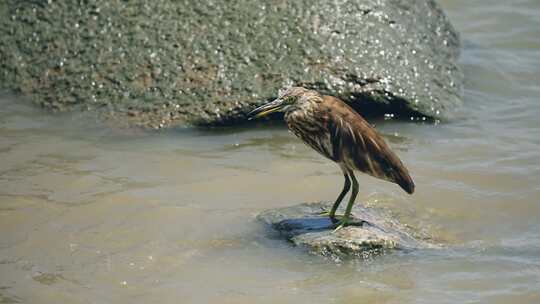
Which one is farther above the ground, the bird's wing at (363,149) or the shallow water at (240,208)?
the bird's wing at (363,149)

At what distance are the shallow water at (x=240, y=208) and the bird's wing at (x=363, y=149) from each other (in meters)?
0.51

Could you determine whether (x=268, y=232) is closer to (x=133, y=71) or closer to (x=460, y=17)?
(x=133, y=71)

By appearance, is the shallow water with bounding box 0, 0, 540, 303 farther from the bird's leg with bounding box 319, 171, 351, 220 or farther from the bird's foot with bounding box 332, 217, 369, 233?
the bird's leg with bounding box 319, 171, 351, 220

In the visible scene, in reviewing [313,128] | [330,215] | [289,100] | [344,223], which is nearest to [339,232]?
[344,223]

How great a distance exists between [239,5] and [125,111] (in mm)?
1300

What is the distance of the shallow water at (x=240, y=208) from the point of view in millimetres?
5375

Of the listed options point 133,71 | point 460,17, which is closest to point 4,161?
point 133,71

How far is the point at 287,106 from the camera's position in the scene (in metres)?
5.93

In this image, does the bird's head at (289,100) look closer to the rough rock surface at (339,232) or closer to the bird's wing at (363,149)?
the bird's wing at (363,149)

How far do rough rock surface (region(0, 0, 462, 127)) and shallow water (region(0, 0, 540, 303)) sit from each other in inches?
8.8

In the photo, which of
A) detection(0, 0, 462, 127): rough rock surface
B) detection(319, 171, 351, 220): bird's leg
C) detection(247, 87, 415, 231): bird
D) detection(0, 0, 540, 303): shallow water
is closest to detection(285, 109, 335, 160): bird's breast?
detection(247, 87, 415, 231): bird

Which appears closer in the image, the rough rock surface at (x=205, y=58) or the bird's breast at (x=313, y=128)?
the bird's breast at (x=313, y=128)

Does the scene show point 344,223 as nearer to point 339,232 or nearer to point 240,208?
point 339,232

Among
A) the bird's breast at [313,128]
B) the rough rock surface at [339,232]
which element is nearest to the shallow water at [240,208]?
the rough rock surface at [339,232]
